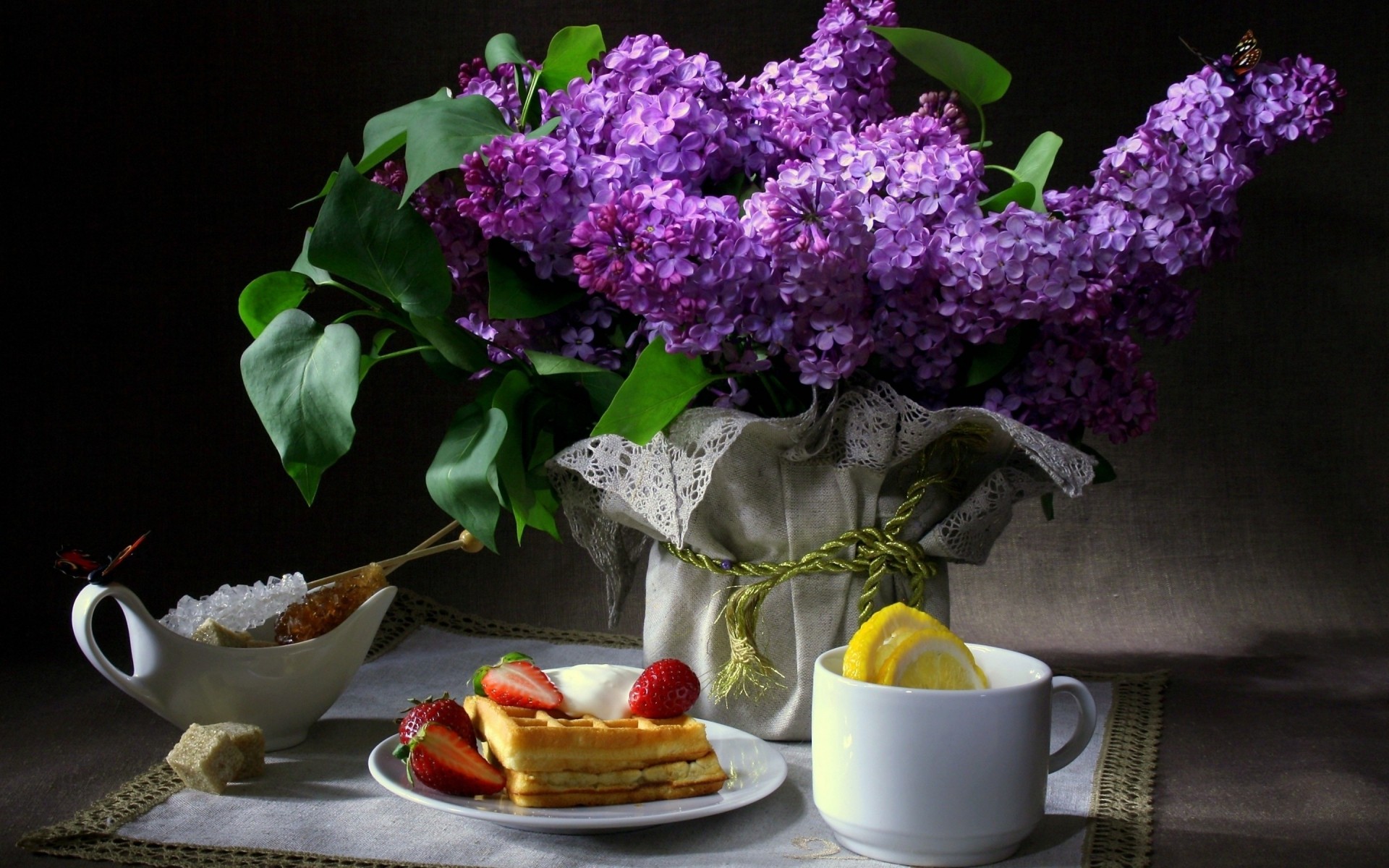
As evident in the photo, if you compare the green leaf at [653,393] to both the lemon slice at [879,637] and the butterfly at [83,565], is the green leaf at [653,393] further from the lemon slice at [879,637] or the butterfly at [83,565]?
the butterfly at [83,565]

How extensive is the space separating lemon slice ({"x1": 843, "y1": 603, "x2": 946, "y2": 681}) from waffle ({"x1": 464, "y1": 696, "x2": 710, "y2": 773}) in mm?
124

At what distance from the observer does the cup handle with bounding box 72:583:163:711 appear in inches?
38.9

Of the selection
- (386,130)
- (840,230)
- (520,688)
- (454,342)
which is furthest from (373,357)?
(840,230)

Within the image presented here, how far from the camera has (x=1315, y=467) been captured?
1595 millimetres

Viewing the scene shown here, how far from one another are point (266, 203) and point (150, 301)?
17cm

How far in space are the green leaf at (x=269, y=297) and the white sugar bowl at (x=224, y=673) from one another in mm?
208

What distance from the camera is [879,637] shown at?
0.81 metres

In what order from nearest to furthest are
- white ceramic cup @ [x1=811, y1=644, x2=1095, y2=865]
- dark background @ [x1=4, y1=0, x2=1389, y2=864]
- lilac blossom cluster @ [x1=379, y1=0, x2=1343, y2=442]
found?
1. white ceramic cup @ [x1=811, y1=644, x2=1095, y2=865]
2. lilac blossom cluster @ [x1=379, y1=0, x2=1343, y2=442]
3. dark background @ [x1=4, y1=0, x2=1389, y2=864]

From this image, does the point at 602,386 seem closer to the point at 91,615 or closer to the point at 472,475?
the point at 472,475

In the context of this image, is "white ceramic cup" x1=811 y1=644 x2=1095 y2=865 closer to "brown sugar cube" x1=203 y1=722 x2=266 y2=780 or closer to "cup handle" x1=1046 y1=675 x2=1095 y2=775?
"cup handle" x1=1046 y1=675 x2=1095 y2=775

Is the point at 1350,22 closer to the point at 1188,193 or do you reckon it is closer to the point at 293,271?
the point at 1188,193

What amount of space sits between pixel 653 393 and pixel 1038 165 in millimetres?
336

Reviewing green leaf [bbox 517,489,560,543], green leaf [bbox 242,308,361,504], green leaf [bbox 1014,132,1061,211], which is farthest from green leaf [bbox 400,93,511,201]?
green leaf [bbox 1014,132,1061,211]

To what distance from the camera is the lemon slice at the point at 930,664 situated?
31.4 inches
